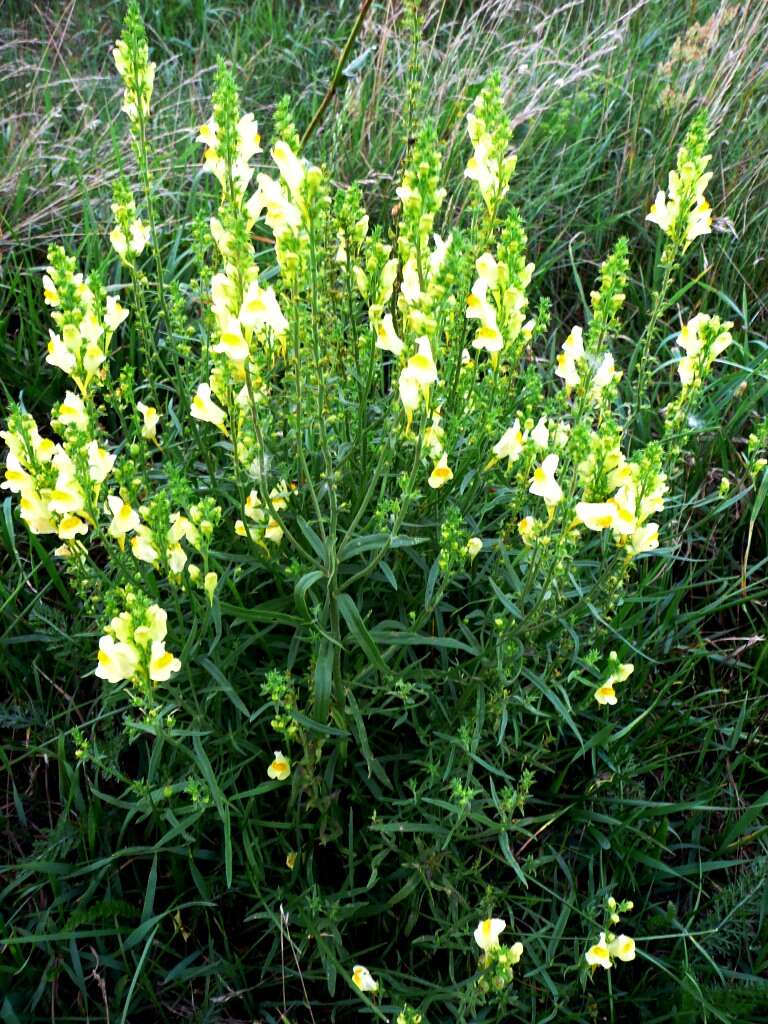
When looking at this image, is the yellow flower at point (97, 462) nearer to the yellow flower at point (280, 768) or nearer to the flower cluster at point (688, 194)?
the yellow flower at point (280, 768)

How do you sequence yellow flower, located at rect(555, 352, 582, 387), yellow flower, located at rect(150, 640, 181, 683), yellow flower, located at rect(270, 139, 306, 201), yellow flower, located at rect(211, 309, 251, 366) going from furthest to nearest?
yellow flower, located at rect(555, 352, 582, 387), yellow flower, located at rect(150, 640, 181, 683), yellow flower, located at rect(211, 309, 251, 366), yellow flower, located at rect(270, 139, 306, 201)

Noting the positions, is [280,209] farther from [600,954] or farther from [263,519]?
[600,954]

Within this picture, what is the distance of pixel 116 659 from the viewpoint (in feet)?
7.04

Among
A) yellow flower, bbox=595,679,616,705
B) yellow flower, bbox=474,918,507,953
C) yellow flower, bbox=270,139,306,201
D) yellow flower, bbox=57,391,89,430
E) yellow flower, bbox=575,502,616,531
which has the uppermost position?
yellow flower, bbox=270,139,306,201

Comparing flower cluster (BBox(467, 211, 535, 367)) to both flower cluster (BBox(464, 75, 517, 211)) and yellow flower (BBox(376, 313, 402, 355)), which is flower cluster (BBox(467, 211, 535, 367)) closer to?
flower cluster (BBox(464, 75, 517, 211))

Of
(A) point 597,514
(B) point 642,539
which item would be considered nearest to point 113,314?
(A) point 597,514

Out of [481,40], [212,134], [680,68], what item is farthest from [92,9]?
[212,134]

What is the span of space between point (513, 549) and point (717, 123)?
3337mm

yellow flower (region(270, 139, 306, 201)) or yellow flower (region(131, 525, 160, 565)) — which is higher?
yellow flower (region(270, 139, 306, 201))

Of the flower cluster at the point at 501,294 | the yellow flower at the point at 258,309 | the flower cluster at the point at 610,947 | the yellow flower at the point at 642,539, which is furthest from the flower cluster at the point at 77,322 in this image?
the flower cluster at the point at 610,947

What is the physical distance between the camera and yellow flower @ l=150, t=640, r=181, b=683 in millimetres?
2152

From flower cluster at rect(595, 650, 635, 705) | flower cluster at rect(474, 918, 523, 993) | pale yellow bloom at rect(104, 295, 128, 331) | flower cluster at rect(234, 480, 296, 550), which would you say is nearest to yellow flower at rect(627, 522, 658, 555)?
flower cluster at rect(595, 650, 635, 705)

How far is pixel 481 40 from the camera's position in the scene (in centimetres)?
611

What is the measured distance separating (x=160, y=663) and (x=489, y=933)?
1.05 metres
